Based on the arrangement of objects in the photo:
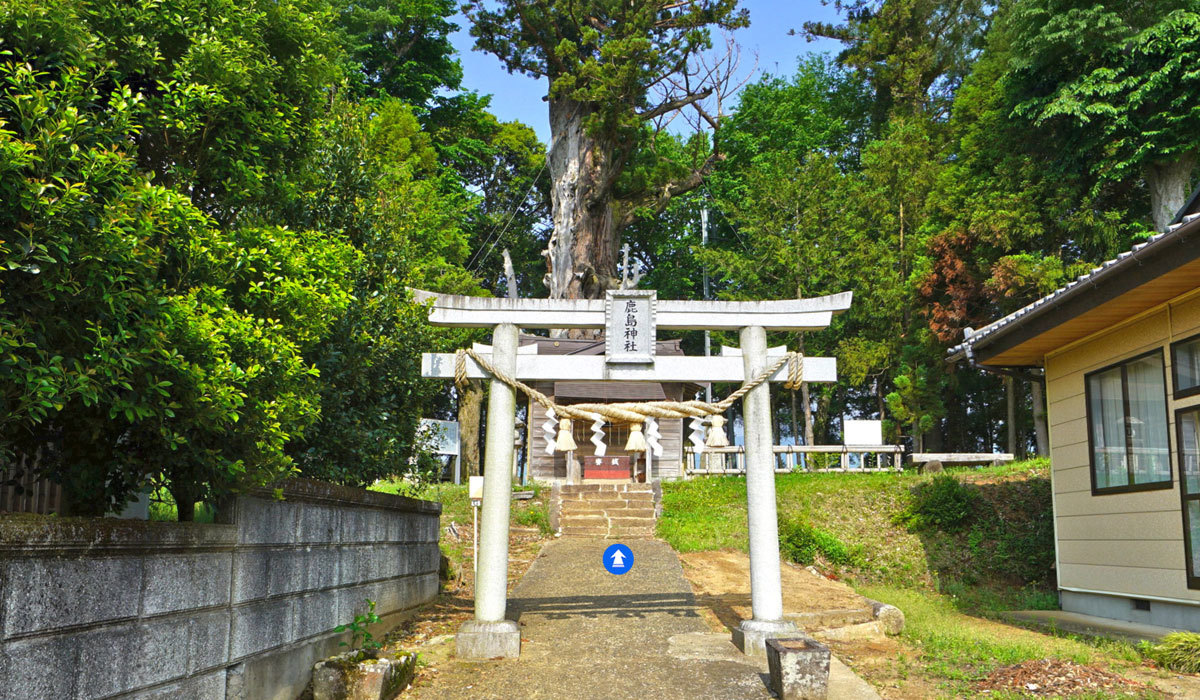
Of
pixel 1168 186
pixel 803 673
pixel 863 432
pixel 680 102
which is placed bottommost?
pixel 803 673

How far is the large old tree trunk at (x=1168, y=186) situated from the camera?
1927 centimetres

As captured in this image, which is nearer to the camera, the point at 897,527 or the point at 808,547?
the point at 808,547

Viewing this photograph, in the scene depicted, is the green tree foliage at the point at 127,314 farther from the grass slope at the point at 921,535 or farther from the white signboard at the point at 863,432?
the white signboard at the point at 863,432

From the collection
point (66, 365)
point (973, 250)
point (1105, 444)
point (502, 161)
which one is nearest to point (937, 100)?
point (973, 250)

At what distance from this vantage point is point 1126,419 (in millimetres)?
10227

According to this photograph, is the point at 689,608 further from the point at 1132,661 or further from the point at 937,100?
the point at 937,100

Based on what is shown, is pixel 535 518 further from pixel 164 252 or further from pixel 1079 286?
pixel 164 252

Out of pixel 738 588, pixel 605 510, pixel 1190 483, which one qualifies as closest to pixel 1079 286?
pixel 1190 483

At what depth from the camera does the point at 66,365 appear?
386 cm

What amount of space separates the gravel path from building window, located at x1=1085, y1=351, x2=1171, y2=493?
556 centimetres

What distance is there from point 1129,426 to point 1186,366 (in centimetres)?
142

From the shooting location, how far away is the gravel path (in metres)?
6.91

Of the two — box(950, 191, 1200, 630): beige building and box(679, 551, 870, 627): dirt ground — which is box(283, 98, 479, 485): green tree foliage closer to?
box(679, 551, 870, 627): dirt ground

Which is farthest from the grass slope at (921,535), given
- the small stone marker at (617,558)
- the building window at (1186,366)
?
the small stone marker at (617,558)
